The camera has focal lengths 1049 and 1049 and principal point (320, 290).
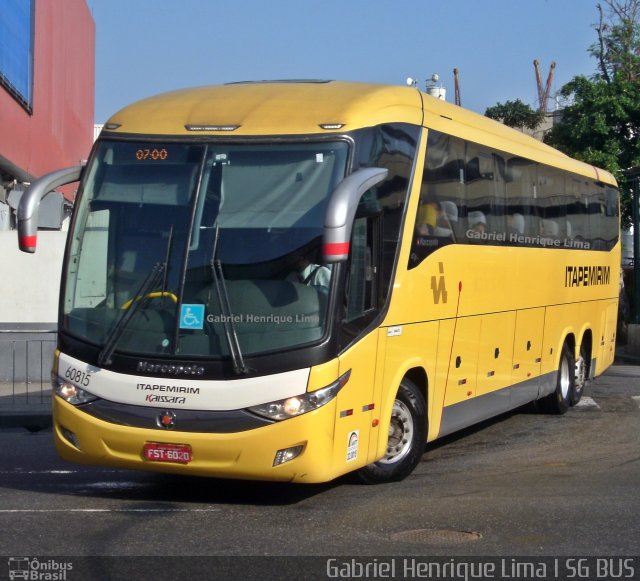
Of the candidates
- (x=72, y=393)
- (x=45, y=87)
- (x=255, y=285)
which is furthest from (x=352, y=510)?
(x=45, y=87)

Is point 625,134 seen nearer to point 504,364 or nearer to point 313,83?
point 504,364

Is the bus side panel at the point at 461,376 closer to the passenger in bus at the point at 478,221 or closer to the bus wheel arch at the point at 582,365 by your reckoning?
the passenger in bus at the point at 478,221

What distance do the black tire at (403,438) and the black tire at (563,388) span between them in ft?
16.1

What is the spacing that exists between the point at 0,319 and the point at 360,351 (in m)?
11.0

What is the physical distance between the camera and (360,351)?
8.25 meters

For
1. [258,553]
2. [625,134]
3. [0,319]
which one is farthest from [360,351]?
[625,134]

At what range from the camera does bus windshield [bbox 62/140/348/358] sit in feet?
25.9

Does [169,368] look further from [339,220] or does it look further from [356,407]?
[339,220]

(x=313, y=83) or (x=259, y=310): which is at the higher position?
(x=313, y=83)

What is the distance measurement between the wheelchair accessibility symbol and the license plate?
903mm

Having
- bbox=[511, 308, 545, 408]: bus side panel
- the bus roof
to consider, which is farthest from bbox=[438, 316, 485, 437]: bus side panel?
the bus roof

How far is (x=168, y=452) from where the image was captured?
26.0 ft

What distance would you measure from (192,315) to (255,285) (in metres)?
0.53

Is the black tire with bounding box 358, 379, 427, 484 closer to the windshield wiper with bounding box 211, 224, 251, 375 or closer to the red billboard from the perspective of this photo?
the windshield wiper with bounding box 211, 224, 251, 375
